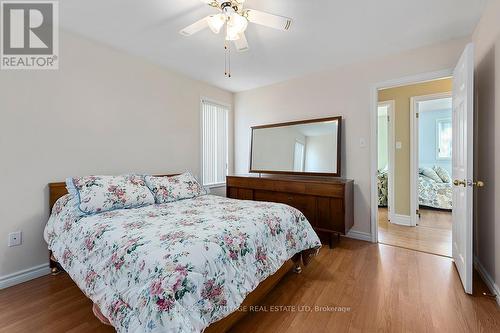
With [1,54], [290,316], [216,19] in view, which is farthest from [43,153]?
[290,316]

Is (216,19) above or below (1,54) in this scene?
above

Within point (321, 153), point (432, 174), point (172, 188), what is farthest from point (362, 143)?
point (432, 174)

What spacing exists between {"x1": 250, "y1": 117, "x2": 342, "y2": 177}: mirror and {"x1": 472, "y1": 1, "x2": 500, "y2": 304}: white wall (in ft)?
4.40

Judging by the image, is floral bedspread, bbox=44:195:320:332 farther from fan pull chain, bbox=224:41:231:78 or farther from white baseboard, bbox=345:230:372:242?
fan pull chain, bbox=224:41:231:78

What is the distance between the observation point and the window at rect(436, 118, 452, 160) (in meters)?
5.59

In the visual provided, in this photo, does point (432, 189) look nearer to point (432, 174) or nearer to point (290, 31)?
point (432, 174)

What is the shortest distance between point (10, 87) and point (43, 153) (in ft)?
1.93

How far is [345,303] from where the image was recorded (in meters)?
1.70

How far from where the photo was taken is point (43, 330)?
1456mm

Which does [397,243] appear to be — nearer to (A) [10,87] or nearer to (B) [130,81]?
(B) [130,81]

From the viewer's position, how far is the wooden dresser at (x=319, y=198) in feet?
8.91

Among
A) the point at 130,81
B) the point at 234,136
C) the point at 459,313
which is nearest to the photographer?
the point at 459,313

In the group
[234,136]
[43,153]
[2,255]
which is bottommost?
[2,255]
